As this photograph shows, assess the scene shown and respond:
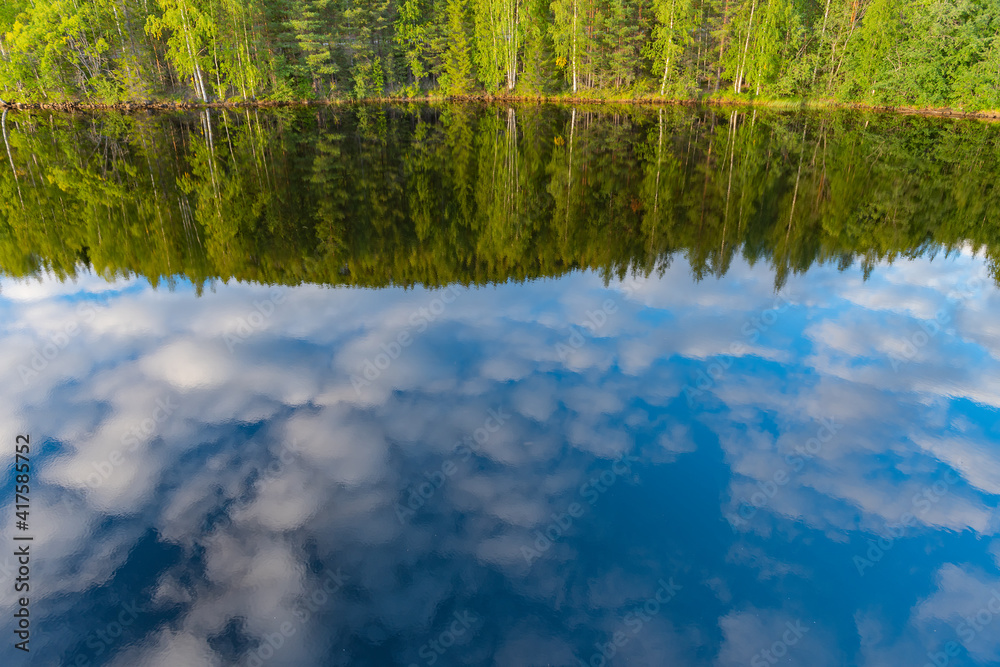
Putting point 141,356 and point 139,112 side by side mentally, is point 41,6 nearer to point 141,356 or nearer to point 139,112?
point 139,112

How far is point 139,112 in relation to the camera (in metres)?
53.9

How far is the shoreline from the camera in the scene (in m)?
53.5

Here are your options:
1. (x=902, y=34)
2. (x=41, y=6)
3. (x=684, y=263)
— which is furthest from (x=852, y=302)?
(x=41, y=6)

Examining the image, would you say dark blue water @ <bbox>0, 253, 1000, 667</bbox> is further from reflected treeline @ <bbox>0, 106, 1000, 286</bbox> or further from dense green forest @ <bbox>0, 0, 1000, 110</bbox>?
dense green forest @ <bbox>0, 0, 1000, 110</bbox>

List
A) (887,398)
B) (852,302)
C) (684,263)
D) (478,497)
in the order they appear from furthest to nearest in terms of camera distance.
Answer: (684,263), (852,302), (887,398), (478,497)

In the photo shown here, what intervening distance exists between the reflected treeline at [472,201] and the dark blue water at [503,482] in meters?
3.54

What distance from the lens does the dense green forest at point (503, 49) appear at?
168 feet

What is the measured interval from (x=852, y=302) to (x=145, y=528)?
1739cm

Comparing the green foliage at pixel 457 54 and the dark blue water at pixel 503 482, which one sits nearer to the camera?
the dark blue water at pixel 503 482

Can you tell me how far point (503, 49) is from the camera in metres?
65.4

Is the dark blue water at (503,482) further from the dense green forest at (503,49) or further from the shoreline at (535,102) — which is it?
the dense green forest at (503,49)

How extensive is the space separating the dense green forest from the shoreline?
74 centimetres

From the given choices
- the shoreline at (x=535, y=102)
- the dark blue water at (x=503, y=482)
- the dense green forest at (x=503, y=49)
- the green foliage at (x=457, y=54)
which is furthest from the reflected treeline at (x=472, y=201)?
the green foliage at (x=457, y=54)

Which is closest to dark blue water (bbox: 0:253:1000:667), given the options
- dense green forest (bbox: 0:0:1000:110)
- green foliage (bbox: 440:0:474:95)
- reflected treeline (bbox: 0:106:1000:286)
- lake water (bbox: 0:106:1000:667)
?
lake water (bbox: 0:106:1000:667)
